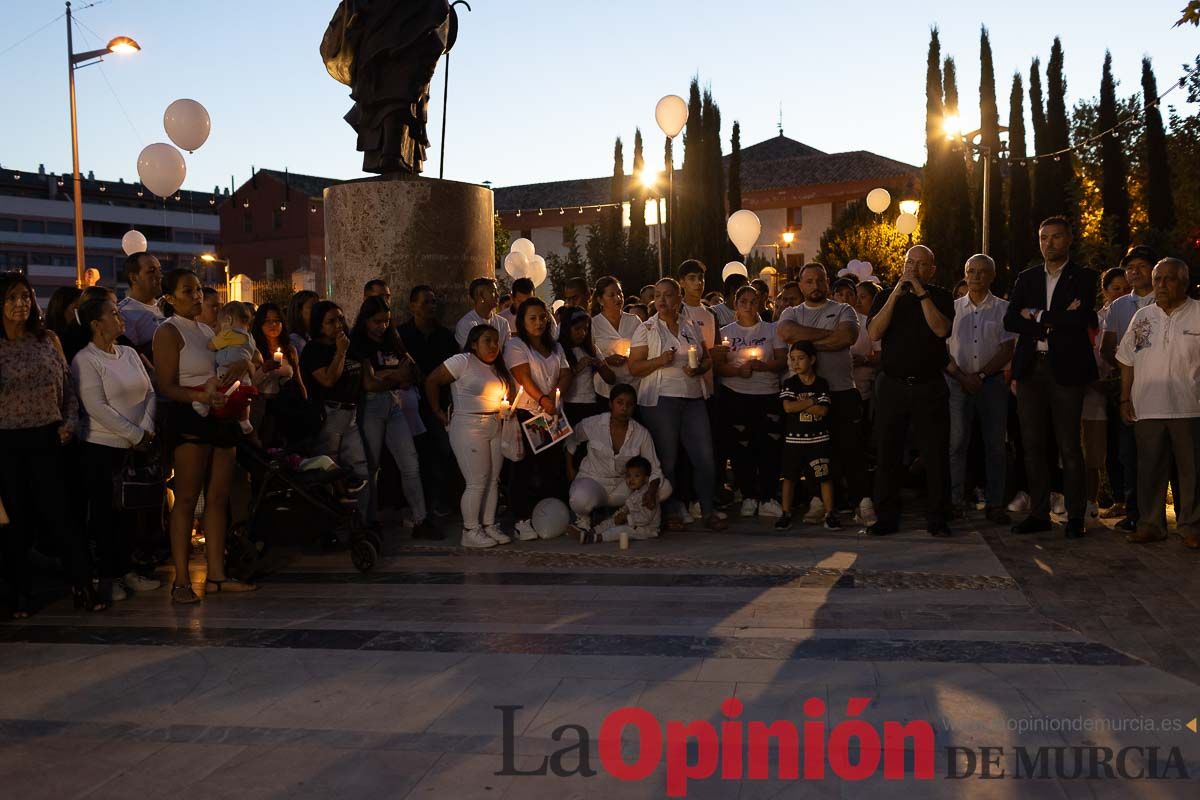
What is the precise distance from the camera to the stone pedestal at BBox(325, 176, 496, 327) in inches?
379

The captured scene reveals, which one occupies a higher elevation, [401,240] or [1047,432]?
Result: [401,240]

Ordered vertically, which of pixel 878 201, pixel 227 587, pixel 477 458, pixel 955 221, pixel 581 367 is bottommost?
pixel 227 587

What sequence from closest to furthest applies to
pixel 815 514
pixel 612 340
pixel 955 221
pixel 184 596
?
1. pixel 184 596
2. pixel 815 514
3. pixel 612 340
4. pixel 955 221

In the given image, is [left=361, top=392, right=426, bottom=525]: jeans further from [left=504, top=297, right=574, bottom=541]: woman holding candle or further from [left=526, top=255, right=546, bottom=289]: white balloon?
[left=526, top=255, right=546, bottom=289]: white balloon

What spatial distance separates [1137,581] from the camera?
21.2 feet

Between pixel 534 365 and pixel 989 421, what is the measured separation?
11.0ft

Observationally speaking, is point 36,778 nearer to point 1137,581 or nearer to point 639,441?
point 639,441

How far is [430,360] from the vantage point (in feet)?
29.3

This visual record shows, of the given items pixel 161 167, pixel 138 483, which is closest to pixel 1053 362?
pixel 138 483

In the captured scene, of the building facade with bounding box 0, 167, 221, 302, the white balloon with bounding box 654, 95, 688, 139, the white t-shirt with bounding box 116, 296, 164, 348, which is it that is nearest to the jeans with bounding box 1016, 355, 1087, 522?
the white t-shirt with bounding box 116, 296, 164, 348

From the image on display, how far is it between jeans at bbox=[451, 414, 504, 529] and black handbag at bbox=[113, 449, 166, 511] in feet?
6.59

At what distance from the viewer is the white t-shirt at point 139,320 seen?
7742 mm

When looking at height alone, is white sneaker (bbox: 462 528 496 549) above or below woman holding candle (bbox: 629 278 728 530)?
below

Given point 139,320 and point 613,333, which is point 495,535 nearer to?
point 613,333
